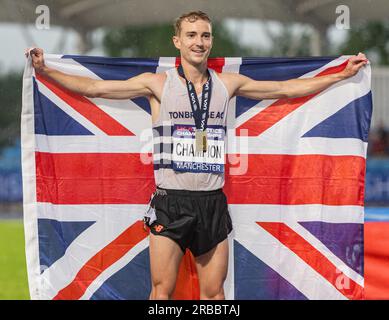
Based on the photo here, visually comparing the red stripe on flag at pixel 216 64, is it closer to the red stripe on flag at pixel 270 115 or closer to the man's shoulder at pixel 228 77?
the man's shoulder at pixel 228 77

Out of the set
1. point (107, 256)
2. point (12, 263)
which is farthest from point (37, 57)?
point (12, 263)

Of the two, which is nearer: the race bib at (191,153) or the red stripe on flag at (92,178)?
the race bib at (191,153)

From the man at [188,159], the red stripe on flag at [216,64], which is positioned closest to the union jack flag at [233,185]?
the red stripe on flag at [216,64]

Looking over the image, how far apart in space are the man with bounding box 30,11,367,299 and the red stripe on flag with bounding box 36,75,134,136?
400 millimetres

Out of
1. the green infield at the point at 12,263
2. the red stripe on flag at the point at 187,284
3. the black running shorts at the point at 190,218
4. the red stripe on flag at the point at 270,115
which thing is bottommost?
the green infield at the point at 12,263

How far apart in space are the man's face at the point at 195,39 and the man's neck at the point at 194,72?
0.18 ft

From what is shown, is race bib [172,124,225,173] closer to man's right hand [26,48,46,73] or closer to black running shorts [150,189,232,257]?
black running shorts [150,189,232,257]

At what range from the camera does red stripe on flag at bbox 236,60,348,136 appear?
526 cm

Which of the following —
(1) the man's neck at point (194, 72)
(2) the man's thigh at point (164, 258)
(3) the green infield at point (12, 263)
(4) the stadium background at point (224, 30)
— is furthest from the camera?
(3) the green infield at point (12, 263)

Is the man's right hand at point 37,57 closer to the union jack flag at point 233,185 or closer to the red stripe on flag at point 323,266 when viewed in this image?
the union jack flag at point 233,185

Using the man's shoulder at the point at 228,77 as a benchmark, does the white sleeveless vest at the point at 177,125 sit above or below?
below

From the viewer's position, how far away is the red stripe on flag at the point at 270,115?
526cm

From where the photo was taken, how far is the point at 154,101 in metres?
4.85

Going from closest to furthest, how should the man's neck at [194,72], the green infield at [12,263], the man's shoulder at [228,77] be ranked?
the man's neck at [194,72] < the man's shoulder at [228,77] < the green infield at [12,263]
